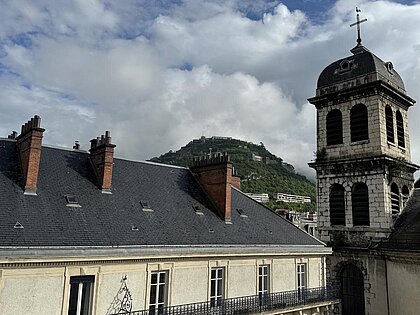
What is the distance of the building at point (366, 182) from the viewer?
799 inches

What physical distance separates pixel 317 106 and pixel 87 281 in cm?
1853

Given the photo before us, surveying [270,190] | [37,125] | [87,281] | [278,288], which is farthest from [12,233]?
[270,190]

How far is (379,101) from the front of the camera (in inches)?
872

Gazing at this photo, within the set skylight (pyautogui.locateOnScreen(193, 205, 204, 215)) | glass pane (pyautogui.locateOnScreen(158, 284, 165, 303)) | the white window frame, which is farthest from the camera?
the white window frame

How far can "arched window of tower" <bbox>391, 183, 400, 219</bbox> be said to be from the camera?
21680 mm

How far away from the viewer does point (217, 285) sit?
49.0ft

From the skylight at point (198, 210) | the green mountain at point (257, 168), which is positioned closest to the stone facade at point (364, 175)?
the skylight at point (198, 210)

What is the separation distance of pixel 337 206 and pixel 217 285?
1114cm

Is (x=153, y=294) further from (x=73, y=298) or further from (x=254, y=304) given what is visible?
(x=254, y=304)

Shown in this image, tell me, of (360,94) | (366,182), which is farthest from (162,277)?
(360,94)

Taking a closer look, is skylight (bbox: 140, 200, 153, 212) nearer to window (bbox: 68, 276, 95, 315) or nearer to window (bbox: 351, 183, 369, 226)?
window (bbox: 68, 276, 95, 315)

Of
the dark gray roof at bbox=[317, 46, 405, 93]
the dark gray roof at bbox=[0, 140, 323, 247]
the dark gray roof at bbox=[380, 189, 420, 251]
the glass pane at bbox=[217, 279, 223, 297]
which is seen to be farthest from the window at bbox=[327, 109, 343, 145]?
the glass pane at bbox=[217, 279, 223, 297]

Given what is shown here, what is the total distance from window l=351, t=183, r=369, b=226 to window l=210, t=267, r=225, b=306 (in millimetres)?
10506

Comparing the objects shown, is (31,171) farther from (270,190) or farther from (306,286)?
(270,190)
